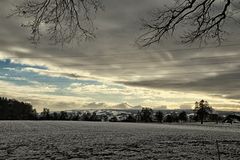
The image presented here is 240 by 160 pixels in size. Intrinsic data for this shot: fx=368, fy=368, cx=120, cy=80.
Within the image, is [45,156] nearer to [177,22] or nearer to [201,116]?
[177,22]

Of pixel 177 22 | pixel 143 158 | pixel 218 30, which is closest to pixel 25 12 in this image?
pixel 177 22

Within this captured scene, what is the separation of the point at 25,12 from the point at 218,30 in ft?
23.6

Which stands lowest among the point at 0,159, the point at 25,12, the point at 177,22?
the point at 0,159

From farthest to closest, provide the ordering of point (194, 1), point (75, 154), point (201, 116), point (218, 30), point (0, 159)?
1. point (201, 116)
2. point (75, 154)
3. point (0, 159)
4. point (218, 30)
5. point (194, 1)

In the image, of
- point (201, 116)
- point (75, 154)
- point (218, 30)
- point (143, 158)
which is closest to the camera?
point (218, 30)

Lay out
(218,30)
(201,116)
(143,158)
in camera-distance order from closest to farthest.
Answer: (218,30), (143,158), (201,116)

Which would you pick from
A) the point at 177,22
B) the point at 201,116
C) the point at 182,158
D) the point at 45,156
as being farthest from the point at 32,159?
the point at 201,116

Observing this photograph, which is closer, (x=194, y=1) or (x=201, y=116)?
(x=194, y=1)

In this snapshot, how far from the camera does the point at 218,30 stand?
13109 mm

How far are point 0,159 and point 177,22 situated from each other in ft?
36.9

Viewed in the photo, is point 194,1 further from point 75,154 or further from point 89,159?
point 75,154

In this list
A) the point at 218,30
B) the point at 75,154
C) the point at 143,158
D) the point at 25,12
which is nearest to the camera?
the point at 25,12

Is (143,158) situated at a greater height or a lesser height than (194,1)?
lesser

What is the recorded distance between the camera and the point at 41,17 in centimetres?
920
